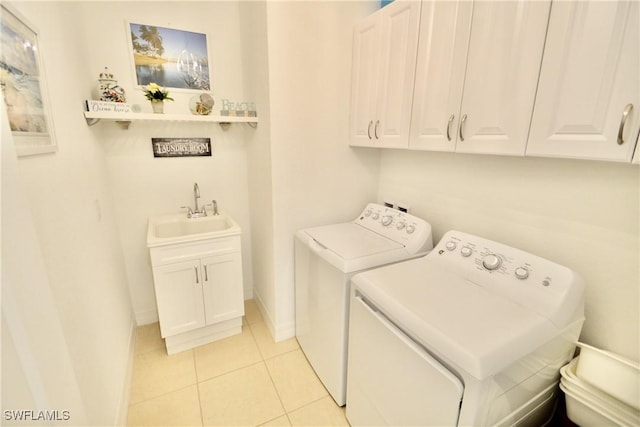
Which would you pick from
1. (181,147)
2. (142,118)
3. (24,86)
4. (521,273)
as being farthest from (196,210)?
(521,273)

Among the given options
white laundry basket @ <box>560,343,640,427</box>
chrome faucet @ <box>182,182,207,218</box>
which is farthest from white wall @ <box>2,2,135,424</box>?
white laundry basket @ <box>560,343,640,427</box>

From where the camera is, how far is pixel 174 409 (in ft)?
5.41

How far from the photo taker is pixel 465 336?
0.90 metres

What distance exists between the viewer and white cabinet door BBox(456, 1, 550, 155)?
3.32ft

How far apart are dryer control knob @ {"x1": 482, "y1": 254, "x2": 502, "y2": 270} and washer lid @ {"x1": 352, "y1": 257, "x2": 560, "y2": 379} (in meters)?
0.11

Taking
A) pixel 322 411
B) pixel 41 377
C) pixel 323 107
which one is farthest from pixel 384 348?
pixel 323 107

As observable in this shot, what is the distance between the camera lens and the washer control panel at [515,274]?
1047 millimetres

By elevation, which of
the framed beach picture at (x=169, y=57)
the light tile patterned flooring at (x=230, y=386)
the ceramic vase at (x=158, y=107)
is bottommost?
the light tile patterned flooring at (x=230, y=386)

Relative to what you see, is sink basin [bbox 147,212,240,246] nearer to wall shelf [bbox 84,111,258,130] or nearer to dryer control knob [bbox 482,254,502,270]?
wall shelf [bbox 84,111,258,130]

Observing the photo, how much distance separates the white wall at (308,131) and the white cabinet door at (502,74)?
2.95 ft

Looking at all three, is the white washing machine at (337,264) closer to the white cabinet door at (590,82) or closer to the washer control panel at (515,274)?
the washer control panel at (515,274)

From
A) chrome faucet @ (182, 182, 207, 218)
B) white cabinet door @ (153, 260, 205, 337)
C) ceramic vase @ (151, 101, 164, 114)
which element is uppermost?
ceramic vase @ (151, 101, 164, 114)

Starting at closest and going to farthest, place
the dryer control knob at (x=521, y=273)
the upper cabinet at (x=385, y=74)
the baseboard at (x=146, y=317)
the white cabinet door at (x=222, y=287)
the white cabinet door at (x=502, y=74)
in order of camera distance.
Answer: the white cabinet door at (x=502, y=74) → the dryer control knob at (x=521, y=273) → the upper cabinet at (x=385, y=74) → the white cabinet door at (x=222, y=287) → the baseboard at (x=146, y=317)

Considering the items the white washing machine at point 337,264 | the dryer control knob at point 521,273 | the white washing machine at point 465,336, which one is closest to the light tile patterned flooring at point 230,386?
the white washing machine at point 337,264
